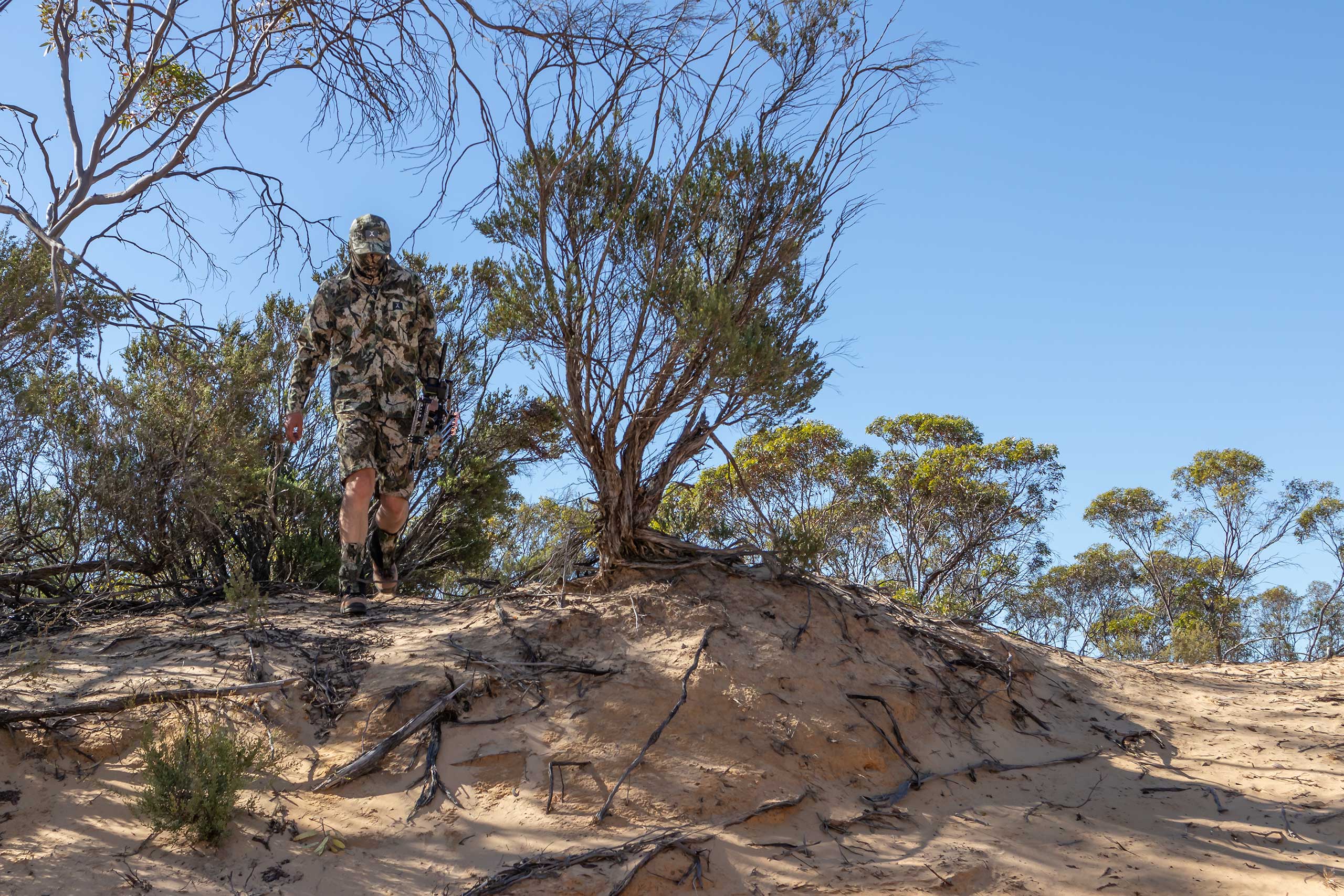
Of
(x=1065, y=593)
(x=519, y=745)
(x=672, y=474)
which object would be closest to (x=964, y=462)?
(x=1065, y=593)

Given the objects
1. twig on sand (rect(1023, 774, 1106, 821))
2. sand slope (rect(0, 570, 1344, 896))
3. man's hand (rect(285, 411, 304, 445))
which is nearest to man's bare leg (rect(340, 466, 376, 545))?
man's hand (rect(285, 411, 304, 445))

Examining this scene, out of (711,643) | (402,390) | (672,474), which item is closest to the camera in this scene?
(711,643)

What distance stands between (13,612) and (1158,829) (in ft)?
18.8

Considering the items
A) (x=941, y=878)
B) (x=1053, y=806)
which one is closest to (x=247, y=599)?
(x=941, y=878)

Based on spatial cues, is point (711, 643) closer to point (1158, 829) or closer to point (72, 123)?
point (1158, 829)

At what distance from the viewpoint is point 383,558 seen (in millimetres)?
5535

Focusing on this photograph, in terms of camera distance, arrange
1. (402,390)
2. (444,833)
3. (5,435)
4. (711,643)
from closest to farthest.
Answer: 1. (444,833)
2. (711,643)
3. (402,390)
4. (5,435)

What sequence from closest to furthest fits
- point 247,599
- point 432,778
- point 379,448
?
point 432,778 → point 247,599 → point 379,448

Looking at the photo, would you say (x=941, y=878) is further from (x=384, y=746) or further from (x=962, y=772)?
(x=384, y=746)

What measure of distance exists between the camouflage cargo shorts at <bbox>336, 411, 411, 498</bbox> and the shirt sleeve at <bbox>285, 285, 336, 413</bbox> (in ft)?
1.00

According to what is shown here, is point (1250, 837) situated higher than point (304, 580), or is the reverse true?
point (304, 580)

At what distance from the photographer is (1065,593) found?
23.2m

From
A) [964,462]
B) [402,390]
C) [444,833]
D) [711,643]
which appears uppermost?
[964,462]

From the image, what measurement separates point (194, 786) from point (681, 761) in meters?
1.72
